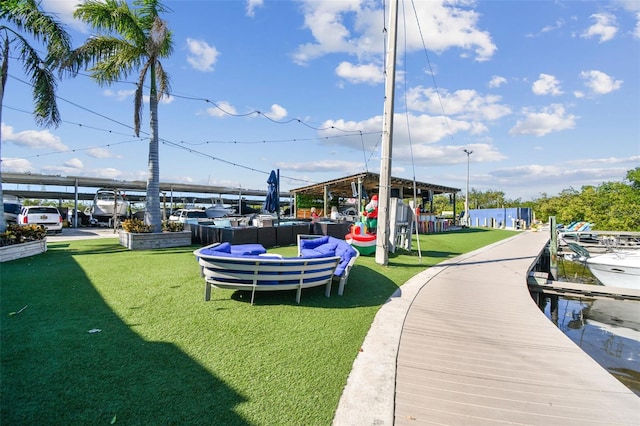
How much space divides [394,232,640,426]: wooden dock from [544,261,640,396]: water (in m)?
1.65

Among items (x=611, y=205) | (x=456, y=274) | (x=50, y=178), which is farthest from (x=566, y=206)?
(x=50, y=178)

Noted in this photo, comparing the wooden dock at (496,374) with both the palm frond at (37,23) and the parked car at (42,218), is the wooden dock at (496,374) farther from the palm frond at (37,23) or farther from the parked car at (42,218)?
the parked car at (42,218)

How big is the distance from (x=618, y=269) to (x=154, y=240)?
14739mm

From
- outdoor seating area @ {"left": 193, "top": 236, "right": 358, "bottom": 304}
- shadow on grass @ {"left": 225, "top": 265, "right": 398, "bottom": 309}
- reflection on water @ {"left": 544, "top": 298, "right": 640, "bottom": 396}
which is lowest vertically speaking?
reflection on water @ {"left": 544, "top": 298, "right": 640, "bottom": 396}

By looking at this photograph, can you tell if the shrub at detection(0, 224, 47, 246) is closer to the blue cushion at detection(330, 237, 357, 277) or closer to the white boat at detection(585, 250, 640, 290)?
the blue cushion at detection(330, 237, 357, 277)

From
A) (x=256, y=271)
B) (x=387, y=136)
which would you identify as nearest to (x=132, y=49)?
(x=387, y=136)

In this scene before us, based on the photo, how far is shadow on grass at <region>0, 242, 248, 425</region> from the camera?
2.11 metres

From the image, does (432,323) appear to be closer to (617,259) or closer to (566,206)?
(617,259)

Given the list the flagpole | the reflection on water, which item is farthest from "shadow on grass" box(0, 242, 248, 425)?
the flagpole

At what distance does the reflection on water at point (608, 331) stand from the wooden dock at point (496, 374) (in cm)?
165

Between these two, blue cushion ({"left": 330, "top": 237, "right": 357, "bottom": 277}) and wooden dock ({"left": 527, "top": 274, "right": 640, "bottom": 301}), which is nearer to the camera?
blue cushion ({"left": 330, "top": 237, "right": 357, "bottom": 277})

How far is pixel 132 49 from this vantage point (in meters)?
9.91

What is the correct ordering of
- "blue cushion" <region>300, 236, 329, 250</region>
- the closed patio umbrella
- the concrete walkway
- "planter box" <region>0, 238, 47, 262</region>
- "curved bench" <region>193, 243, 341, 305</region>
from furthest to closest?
1. the closed patio umbrella
2. "planter box" <region>0, 238, 47, 262</region>
3. "blue cushion" <region>300, 236, 329, 250</region>
4. "curved bench" <region>193, 243, 341, 305</region>
5. the concrete walkway

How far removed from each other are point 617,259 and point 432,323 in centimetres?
1016
